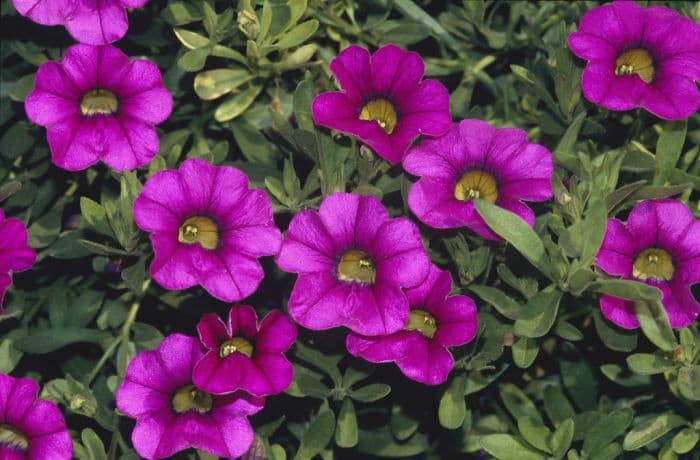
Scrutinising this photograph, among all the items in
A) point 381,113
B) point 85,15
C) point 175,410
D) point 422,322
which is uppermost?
point 85,15

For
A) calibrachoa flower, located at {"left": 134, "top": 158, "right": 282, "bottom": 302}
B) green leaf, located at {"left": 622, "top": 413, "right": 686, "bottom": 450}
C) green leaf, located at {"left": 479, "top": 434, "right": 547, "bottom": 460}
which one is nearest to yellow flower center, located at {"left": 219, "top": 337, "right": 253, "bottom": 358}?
calibrachoa flower, located at {"left": 134, "top": 158, "right": 282, "bottom": 302}

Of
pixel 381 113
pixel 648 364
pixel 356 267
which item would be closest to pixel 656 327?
pixel 648 364

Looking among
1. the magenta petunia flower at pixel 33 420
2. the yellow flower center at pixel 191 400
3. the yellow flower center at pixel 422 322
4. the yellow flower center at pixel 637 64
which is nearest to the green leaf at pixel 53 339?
the magenta petunia flower at pixel 33 420

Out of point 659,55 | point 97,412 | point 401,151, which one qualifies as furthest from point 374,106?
point 97,412

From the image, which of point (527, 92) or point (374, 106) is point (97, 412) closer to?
point (374, 106)

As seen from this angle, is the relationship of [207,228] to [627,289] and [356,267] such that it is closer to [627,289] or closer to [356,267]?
[356,267]
